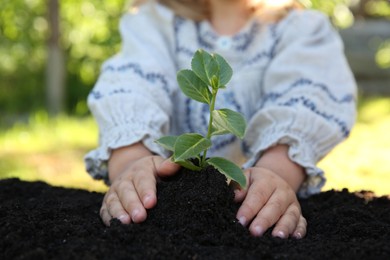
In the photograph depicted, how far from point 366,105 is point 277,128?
3.57 m

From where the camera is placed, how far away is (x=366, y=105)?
4969 mm

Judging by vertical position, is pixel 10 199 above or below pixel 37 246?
below

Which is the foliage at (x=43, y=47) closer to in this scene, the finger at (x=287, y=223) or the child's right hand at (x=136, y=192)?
the child's right hand at (x=136, y=192)

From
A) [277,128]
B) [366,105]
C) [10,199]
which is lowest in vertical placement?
[366,105]

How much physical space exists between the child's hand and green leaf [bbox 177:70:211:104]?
216 mm

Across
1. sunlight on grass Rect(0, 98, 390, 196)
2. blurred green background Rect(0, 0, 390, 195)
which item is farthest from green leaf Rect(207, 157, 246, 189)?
blurred green background Rect(0, 0, 390, 195)

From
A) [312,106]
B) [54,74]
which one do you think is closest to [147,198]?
[312,106]

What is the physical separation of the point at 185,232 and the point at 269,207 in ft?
0.75

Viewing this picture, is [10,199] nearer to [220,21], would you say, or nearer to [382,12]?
[220,21]

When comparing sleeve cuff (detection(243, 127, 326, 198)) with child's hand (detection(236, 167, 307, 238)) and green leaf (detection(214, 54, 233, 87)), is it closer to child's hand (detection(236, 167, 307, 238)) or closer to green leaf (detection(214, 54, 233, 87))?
child's hand (detection(236, 167, 307, 238))

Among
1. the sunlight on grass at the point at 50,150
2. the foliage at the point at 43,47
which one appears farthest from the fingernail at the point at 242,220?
the foliage at the point at 43,47

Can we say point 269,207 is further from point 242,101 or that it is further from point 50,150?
point 50,150

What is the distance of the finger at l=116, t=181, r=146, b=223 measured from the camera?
1.13 m

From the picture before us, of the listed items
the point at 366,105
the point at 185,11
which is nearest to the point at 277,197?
the point at 185,11
